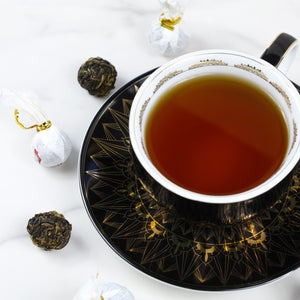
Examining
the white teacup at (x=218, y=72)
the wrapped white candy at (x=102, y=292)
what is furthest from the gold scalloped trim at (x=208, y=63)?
the wrapped white candy at (x=102, y=292)

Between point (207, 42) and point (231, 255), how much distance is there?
0.71 metres

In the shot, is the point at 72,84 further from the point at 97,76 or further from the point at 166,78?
the point at 166,78

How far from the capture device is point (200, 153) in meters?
1.33

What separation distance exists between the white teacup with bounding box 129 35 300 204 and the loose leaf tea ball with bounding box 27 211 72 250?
0.32 m

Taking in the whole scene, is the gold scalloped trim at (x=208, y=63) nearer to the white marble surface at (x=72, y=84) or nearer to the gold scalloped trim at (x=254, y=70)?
the gold scalloped trim at (x=254, y=70)

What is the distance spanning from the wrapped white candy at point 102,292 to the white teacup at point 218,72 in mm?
308

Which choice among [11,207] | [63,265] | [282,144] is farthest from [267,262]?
[11,207]

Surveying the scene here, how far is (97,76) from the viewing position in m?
1.55

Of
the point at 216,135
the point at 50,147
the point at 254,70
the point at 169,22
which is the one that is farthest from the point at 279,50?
the point at 50,147

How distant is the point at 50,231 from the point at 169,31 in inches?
26.0

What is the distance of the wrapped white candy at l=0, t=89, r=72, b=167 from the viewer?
146 cm

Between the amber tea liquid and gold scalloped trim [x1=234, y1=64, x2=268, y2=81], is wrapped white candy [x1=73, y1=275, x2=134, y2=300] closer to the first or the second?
the amber tea liquid

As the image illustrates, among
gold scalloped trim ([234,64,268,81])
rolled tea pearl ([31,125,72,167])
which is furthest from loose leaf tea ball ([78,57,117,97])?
gold scalloped trim ([234,64,268,81])

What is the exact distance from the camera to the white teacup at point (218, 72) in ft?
3.87
